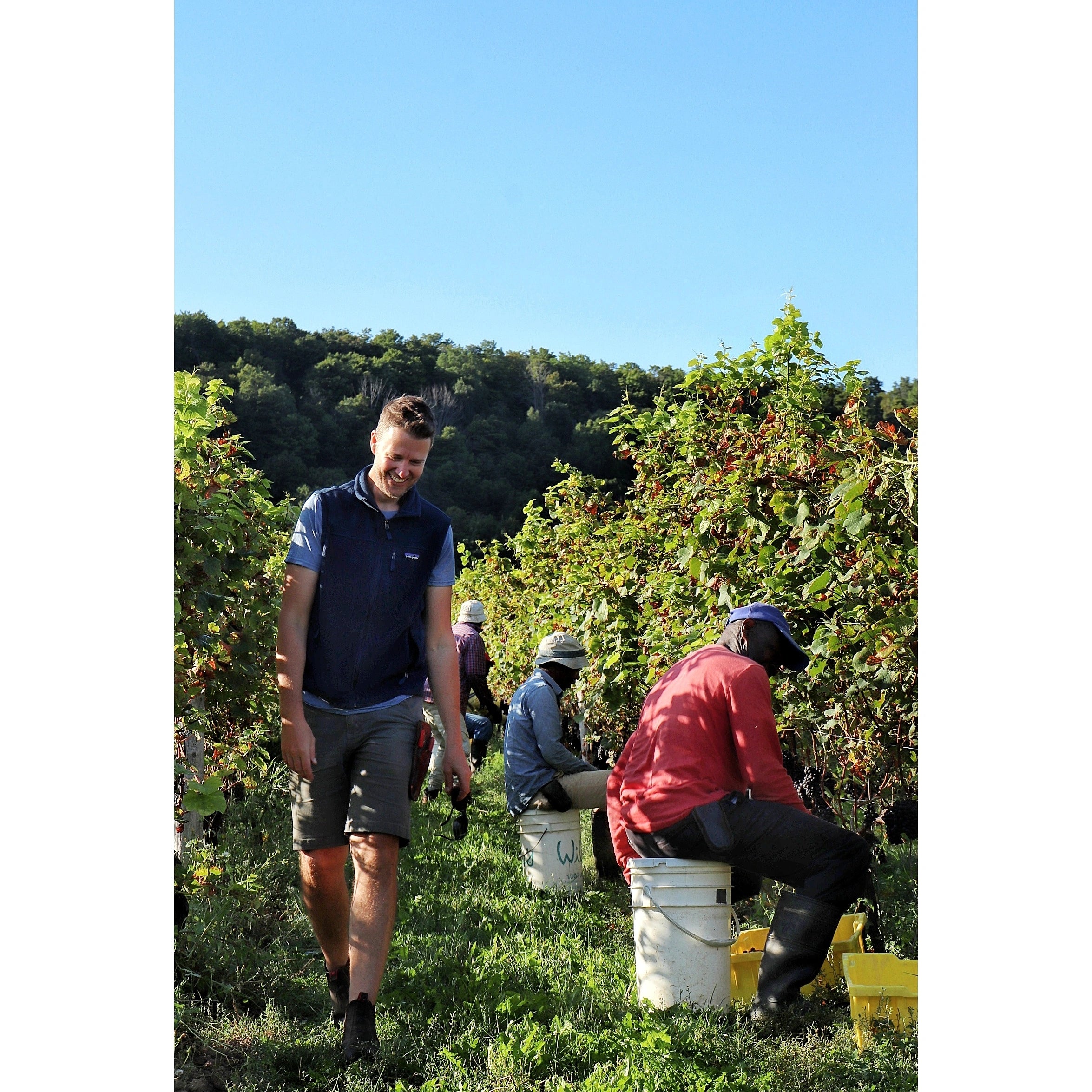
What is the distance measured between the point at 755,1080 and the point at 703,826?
2.95 ft

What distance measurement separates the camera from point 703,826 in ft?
11.5

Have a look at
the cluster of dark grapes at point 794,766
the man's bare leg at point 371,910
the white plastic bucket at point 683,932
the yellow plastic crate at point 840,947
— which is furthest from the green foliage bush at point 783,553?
the man's bare leg at point 371,910

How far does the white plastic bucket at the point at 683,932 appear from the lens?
341cm

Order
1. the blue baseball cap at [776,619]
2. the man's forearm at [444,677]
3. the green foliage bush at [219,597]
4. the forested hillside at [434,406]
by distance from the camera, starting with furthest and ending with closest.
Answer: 1. the forested hillside at [434,406]
2. the blue baseball cap at [776,619]
3. the man's forearm at [444,677]
4. the green foliage bush at [219,597]

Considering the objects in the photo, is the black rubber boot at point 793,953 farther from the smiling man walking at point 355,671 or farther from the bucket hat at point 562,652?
the bucket hat at point 562,652

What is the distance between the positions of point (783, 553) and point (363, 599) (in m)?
1.87

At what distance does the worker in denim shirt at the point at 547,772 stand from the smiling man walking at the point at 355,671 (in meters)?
1.95

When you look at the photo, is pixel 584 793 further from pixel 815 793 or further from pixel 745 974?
pixel 745 974

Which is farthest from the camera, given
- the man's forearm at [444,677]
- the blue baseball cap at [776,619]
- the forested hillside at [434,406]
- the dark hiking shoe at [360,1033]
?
the forested hillside at [434,406]

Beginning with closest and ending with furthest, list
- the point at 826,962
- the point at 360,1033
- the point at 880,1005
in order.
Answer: the point at 360,1033, the point at 880,1005, the point at 826,962

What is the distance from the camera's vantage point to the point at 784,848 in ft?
11.5

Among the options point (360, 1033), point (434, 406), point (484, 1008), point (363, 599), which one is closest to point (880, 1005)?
point (484, 1008)
